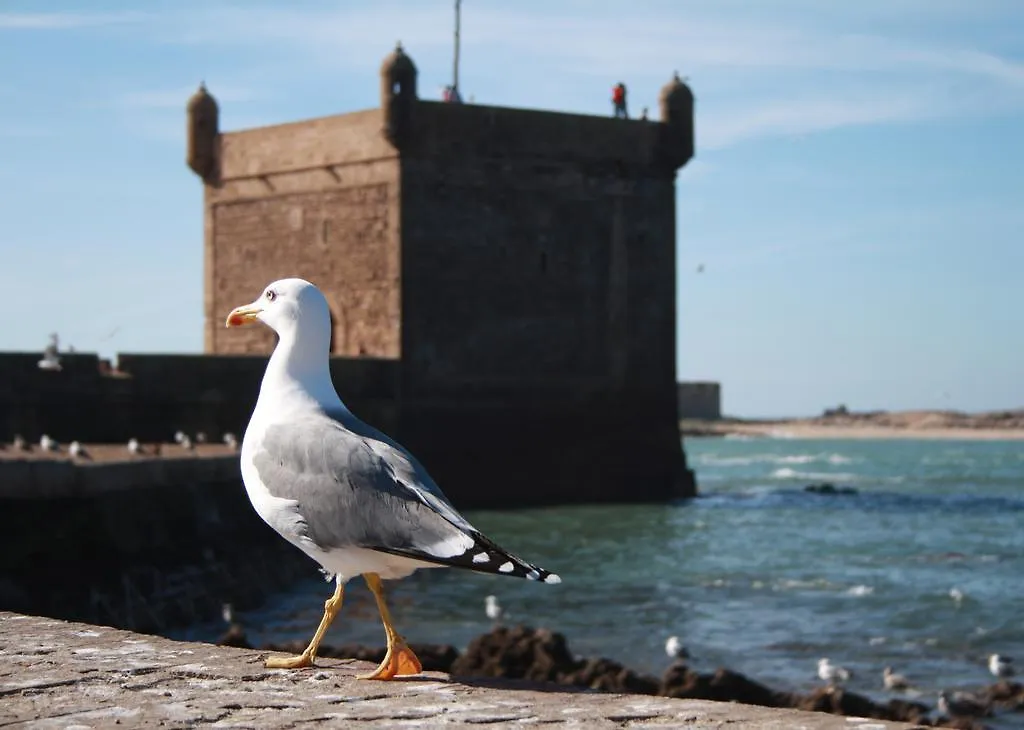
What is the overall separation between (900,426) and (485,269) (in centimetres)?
8540

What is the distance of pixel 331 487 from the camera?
4840 mm

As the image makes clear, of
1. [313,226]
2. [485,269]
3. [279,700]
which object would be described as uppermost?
[313,226]

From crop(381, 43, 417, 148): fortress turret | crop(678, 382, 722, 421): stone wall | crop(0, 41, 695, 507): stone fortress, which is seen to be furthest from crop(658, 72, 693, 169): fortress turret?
crop(678, 382, 722, 421): stone wall

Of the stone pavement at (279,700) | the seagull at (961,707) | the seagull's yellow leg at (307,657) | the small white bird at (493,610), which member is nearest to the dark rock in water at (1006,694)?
the seagull at (961,707)

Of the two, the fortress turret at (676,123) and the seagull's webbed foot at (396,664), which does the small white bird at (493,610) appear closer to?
the seagull's webbed foot at (396,664)

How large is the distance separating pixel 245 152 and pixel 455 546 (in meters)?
26.5

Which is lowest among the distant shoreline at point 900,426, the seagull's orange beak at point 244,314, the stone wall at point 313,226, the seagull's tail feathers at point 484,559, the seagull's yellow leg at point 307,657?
the distant shoreline at point 900,426

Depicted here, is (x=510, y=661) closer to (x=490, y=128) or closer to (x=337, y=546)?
(x=337, y=546)

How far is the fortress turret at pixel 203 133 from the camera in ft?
100

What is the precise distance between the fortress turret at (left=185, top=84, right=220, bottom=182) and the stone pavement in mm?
26158

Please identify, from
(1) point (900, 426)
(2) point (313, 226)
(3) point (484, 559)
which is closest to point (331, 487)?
(3) point (484, 559)

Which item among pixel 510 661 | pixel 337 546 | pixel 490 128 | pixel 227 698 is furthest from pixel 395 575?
pixel 490 128

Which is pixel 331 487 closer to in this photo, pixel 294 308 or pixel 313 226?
pixel 294 308

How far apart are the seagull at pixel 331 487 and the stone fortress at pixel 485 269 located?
20.8 meters
